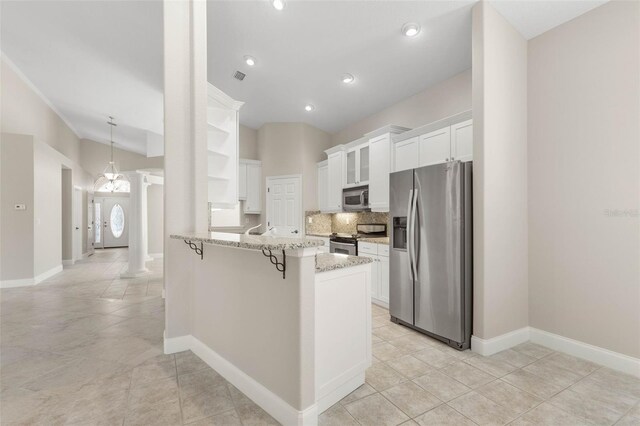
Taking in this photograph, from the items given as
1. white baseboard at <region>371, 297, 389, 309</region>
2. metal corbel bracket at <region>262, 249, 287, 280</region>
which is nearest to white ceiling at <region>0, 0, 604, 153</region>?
metal corbel bracket at <region>262, 249, 287, 280</region>

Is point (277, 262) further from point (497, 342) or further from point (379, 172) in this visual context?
point (379, 172)

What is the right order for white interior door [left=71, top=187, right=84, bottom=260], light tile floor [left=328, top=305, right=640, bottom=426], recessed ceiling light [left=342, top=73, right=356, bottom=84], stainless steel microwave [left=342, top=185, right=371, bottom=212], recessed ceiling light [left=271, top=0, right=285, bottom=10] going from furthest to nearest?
white interior door [left=71, top=187, right=84, bottom=260] → stainless steel microwave [left=342, top=185, right=371, bottom=212] → recessed ceiling light [left=342, top=73, right=356, bottom=84] → recessed ceiling light [left=271, top=0, right=285, bottom=10] → light tile floor [left=328, top=305, right=640, bottom=426]

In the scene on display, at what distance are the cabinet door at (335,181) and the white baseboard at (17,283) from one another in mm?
5445

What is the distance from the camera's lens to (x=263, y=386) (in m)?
1.83

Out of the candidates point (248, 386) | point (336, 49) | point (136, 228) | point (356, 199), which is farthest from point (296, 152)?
point (248, 386)

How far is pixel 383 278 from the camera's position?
376cm

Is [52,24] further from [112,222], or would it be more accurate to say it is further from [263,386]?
[112,222]

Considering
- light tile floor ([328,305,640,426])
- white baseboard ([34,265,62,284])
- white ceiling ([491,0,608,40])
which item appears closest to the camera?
light tile floor ([328,305,640,426])

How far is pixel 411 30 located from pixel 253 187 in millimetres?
4164

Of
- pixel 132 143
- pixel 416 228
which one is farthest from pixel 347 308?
pixel 132 143

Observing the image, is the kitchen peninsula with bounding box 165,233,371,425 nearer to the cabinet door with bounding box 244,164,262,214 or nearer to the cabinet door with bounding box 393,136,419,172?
the cabinet door with bounding box 393,136,419,172

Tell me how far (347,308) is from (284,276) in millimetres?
559

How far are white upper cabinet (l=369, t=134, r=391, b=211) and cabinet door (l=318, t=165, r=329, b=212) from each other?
1409 mm

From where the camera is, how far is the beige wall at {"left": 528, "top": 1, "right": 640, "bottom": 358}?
2.27 m
